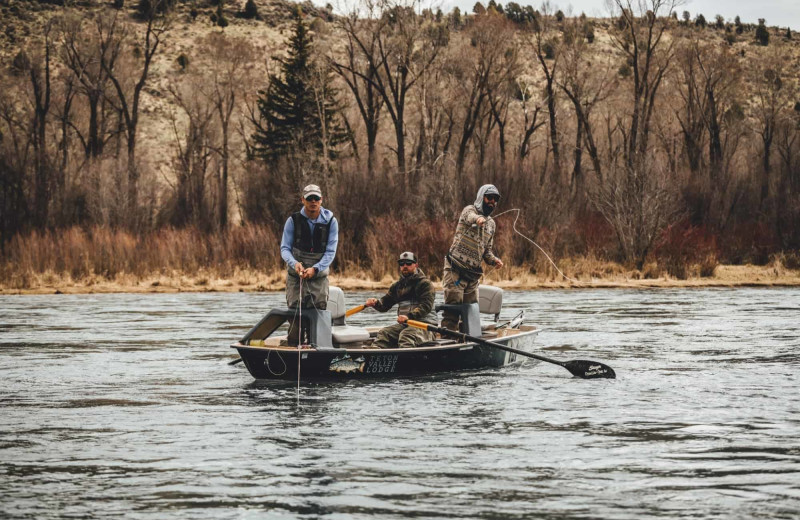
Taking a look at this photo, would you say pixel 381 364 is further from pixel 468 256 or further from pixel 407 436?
pixel 407 436

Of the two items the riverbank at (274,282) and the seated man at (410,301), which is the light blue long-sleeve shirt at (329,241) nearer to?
the seated man at (410,301)

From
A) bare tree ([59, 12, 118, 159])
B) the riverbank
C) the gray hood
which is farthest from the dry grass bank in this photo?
the gray hood

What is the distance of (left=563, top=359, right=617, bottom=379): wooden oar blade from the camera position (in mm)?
14008

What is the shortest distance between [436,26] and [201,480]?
3730 centimetres

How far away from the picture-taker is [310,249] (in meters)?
12.9

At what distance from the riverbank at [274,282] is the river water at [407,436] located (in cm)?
1241

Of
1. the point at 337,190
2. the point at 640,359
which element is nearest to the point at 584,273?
the point at 337,190

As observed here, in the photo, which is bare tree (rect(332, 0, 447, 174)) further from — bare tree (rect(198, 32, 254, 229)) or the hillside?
bare tree (rect(198, 32, 254, 229))

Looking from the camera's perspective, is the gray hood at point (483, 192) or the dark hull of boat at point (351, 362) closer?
the dark hull of boat at point (351, 362)

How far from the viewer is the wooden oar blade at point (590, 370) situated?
14.0 m

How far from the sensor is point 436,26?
1746 inches

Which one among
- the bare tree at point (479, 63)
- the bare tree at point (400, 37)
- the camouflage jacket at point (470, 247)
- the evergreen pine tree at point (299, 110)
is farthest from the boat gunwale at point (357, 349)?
the evergreen pine tree at point (299, 110)

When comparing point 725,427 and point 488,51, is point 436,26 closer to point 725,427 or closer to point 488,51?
point 488,51

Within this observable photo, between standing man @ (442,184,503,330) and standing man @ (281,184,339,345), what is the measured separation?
2101 millimetres
